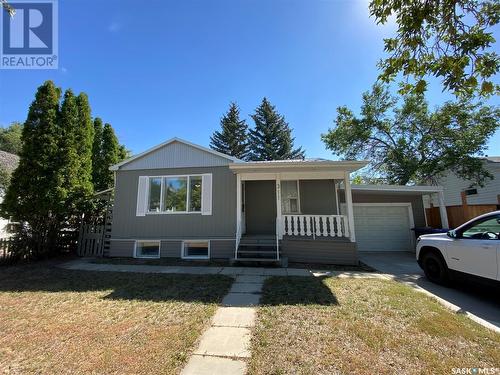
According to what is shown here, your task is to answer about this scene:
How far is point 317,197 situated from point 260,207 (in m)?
2.45

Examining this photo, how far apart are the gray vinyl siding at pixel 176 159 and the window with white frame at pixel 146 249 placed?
302cm

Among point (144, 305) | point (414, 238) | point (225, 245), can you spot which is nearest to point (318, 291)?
point (144, 305)

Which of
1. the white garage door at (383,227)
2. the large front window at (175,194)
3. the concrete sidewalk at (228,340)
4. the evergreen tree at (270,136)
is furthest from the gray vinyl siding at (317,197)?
the evergreen tree at (270,136)

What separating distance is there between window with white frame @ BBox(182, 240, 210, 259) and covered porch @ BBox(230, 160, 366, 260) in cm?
148

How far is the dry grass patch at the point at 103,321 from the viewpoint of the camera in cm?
286

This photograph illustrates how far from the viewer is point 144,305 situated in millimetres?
4684

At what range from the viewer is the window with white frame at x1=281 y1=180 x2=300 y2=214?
1038 cm

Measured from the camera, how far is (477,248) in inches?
195

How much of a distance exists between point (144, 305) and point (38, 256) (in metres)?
7.49

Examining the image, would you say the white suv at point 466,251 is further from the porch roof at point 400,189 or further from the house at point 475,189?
the house at point 475,189

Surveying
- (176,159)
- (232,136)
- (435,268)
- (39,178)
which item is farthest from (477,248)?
(232,136)

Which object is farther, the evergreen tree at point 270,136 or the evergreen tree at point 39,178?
the evergreen tree at point 270,136

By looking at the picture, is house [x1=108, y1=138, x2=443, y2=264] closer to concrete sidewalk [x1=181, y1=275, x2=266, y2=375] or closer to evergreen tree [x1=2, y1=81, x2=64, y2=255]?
evergreen tree [x1=2, y1=81, x2=64, y2=255]

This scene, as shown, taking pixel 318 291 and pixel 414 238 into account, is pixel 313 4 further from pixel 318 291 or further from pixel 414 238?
pixel 414 238
